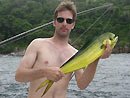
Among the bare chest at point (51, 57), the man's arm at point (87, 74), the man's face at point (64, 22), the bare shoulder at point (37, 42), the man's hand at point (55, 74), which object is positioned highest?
the man's face at point (64, 22)

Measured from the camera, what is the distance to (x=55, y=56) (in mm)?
3447

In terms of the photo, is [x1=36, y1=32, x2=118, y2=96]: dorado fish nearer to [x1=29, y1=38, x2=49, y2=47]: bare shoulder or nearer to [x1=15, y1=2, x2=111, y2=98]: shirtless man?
[x1=15, y1=2, x2=111, y2=98]: shirtless man

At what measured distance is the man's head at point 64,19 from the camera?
3.03 m

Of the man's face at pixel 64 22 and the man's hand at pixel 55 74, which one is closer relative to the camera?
the man's hand at pixel 55 74

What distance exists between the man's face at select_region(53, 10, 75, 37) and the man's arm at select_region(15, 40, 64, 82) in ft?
1.43

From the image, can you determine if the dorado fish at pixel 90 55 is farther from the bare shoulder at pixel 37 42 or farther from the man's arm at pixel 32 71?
the bare shoulder at pixel 37 42

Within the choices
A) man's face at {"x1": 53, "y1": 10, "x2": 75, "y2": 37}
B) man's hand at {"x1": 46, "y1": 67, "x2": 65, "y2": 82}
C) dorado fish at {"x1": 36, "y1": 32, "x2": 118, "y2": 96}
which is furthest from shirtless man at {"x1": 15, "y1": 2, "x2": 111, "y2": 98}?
dorado fish at {"x1": 36, "y1": 32, "x2": 118, "y2": 96}

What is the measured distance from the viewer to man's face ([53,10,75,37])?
3018 millimetres

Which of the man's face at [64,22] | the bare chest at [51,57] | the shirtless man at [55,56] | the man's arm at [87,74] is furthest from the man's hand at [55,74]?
the bare chest at [51,57]

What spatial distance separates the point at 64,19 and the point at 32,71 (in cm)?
81

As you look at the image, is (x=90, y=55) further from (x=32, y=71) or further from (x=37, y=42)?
(x=37, y=42)

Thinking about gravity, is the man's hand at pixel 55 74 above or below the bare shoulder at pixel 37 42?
below

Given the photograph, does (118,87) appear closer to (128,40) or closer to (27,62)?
(27,62)

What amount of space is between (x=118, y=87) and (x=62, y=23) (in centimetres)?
2792
